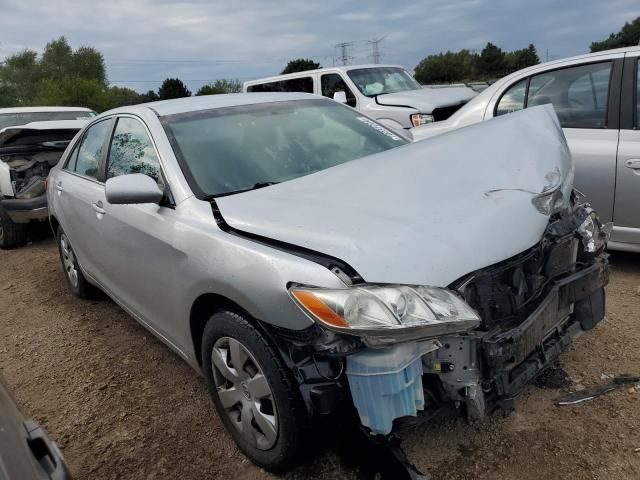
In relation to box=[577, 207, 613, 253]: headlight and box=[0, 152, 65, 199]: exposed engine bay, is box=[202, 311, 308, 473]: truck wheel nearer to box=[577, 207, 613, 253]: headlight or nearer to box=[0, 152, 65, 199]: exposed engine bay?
box=[577, 207, 613, 253]: headlight

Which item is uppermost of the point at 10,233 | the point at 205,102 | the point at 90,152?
the point at 205,102

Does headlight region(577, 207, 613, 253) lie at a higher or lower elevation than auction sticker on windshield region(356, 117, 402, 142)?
lower

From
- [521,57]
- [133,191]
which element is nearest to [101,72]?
[521,57]

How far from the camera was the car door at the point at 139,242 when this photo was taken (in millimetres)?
2588

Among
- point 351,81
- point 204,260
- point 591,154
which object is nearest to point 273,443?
point 204,260

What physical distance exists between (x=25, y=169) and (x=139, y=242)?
4849 mm

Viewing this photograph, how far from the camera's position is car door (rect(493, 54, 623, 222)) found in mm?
3816

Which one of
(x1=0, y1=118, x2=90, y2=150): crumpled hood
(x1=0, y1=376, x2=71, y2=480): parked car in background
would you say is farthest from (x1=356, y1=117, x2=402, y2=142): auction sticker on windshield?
(x1=0, y1=118, x2=90, y2=150): crumpled hood

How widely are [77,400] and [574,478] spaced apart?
264cm

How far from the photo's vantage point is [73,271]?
178 inches

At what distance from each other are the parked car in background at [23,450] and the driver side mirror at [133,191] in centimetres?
106

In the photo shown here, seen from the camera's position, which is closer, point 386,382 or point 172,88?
point 386,382

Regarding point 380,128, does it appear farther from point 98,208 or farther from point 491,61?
point 491,61

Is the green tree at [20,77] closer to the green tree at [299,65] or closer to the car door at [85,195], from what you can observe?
the green tree at [299,65]
